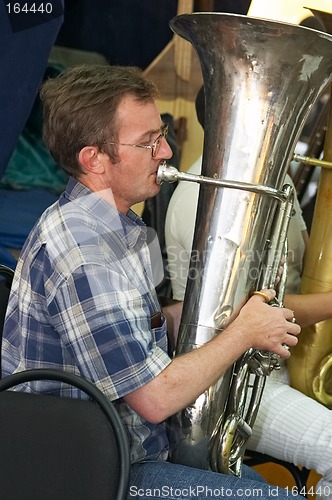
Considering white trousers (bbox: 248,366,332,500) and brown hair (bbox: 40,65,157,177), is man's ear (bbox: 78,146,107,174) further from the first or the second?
white trousers (bbox: 248,366,332,500)

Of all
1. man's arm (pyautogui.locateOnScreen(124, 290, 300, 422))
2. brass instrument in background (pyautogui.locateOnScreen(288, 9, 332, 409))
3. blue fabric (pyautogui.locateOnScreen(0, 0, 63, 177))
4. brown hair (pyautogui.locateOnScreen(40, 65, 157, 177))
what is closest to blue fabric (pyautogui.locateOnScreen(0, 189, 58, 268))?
blue fabric (pyautogui.locateOnScreen(0, 0, 63, 177))

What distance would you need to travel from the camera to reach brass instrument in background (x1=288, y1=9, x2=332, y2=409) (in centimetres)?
166

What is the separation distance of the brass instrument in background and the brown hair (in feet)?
1.66

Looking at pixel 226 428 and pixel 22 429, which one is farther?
pixel 226 428

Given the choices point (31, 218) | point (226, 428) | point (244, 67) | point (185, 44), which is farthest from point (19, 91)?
point (226, 428)

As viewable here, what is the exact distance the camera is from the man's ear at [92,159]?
127 centimetres

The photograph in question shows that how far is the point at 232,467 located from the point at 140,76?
0.65 metres

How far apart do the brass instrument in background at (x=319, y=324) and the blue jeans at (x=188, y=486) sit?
18.2 inches

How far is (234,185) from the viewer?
131 centimetres

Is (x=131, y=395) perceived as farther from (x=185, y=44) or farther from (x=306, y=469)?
(x=185, y=44)

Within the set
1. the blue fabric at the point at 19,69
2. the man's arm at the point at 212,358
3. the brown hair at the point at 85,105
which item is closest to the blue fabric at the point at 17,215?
the blue fabric at the point at 19,69

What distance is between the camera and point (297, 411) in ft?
5.27

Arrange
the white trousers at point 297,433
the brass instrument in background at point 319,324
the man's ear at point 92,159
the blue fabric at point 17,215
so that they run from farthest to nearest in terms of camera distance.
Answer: the blue fabric at point 17,215
the brass instrument in background at point 319,324
the white trousers at point 297,433
the man's ear at point 92,159

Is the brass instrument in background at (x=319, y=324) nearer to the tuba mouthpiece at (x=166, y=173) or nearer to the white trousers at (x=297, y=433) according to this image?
the white trousers at (x=297, y=433)
